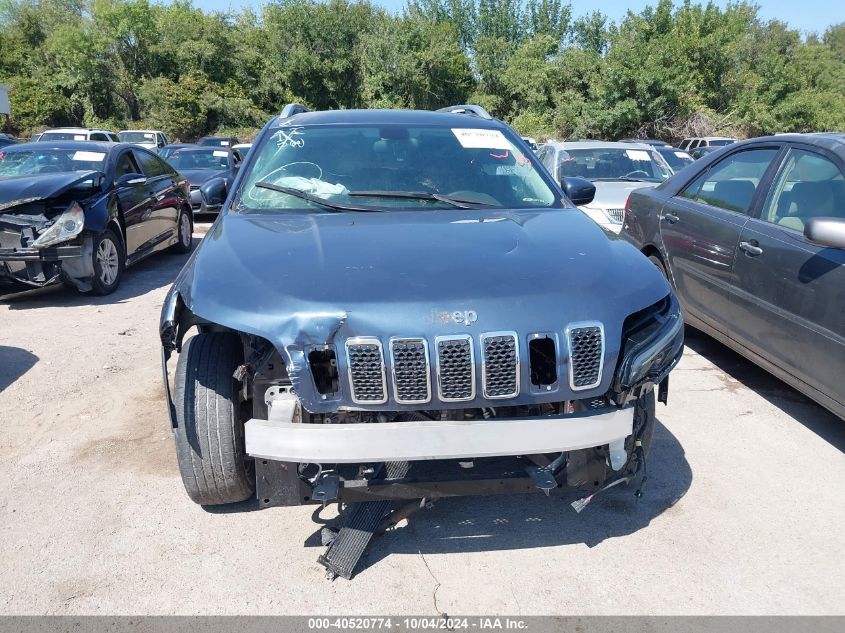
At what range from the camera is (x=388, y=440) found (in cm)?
251

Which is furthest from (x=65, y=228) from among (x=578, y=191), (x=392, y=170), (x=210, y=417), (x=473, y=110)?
(x=578, y=191)

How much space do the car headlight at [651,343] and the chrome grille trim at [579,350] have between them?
10cm

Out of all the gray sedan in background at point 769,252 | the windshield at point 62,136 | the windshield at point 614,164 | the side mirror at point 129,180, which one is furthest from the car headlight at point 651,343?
the windshield at point 62,136

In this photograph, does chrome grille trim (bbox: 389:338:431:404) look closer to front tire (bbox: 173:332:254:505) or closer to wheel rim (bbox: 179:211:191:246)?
front tire (bbox: 173:332:254:505)

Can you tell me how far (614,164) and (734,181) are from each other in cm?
498

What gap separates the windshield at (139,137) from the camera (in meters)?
24.4

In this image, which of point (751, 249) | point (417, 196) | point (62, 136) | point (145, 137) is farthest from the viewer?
point (145, 137)

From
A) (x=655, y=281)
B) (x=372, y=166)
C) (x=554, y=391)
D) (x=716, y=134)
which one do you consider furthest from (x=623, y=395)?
(x=716, y=134)

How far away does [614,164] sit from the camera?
9906 mm

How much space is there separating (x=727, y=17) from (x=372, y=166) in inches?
1594

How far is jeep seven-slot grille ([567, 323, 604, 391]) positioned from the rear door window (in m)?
2.73

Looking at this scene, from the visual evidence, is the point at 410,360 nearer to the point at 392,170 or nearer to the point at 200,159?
the point at 392,170

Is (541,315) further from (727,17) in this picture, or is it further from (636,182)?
(727,17)

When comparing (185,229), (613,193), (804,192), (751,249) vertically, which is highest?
(804,192)
